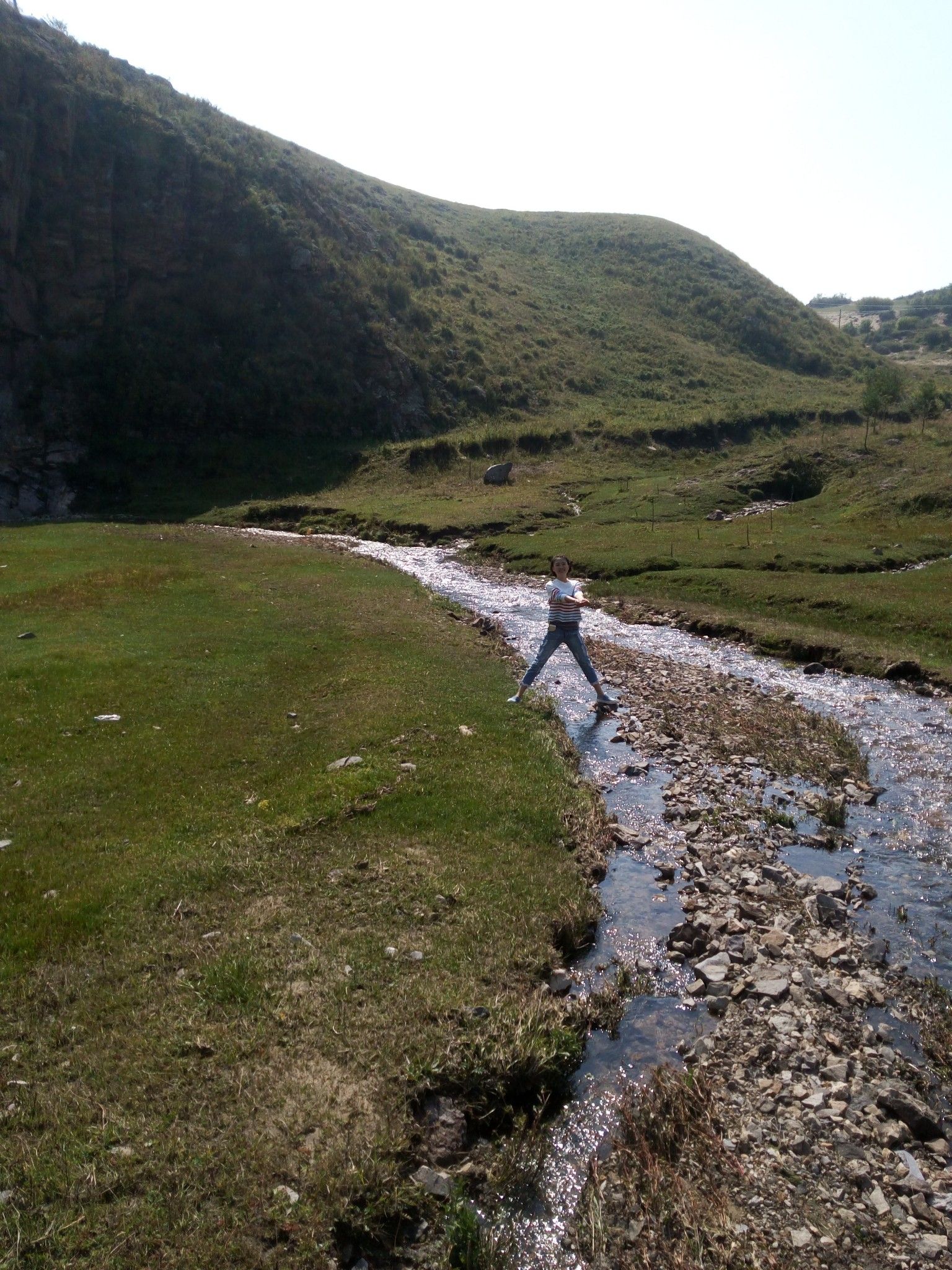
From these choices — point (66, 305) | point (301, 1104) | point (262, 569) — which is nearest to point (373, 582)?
point (262, 569)

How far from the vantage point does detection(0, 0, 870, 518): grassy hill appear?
3383 inches

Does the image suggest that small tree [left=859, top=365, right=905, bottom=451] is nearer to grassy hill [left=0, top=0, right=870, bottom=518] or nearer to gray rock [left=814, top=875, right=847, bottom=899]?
grassy hill [left=0, top=0, right=870, bottom=518]

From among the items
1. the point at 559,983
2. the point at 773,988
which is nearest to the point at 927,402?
the point at 773,988

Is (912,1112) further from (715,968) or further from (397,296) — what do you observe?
(397,296)

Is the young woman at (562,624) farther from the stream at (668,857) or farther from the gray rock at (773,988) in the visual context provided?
the gray rock at (773,988)

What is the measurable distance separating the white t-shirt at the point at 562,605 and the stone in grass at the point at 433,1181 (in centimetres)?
1592

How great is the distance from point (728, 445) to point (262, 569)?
67.0 metres

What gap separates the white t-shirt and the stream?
288 centimetres

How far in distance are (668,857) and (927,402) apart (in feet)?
308

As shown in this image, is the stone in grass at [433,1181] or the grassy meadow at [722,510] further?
the grassy meadow at [722,510]

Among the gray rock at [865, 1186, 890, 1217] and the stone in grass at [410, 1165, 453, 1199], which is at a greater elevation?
the gray rock at [865, 1186, 890, 1217]

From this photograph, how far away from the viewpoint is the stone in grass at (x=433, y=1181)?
7.85 metres

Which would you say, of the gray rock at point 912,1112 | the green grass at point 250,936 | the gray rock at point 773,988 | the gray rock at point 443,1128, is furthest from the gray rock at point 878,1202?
the gray rock at point 443,1128

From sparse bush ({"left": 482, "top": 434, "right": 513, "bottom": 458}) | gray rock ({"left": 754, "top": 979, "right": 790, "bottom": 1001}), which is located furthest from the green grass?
sparse bush ({"left": 482, "top": 434, "right": 513, "bottom": 458})
